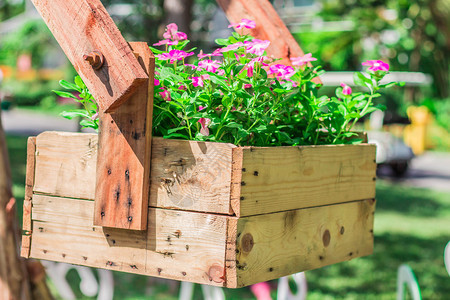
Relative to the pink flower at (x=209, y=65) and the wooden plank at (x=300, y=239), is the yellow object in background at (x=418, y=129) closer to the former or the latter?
the wooden plank at (x=300, y=239)

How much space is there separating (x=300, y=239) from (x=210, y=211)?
1.10 ft

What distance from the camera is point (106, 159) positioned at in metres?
1.45

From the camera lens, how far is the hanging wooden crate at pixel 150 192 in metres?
1.33

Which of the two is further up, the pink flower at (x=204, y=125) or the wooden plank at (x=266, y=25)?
the wooden plank at (x=266, y=25)

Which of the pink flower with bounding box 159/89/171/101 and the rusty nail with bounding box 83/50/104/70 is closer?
the rusty nail with bounding box 83/50/104/70

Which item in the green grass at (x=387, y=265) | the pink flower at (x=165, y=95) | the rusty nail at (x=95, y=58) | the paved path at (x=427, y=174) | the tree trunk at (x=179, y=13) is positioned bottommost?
the green grass at (x=387, y=265)

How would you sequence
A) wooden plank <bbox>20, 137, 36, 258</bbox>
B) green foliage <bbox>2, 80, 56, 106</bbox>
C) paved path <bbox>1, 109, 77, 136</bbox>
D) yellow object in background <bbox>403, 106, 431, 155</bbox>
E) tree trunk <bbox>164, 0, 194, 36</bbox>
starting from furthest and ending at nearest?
1. green foliage <bbox>2, 80, 56, 106</bbox>
2. yellow object in background <bbox>403, 106, 431, 155</bbox>
3. paved path <bbox>1, 109, 77, 136</bbox>
4. tree trunk <bbox>164, 0, 194, 36</bbox>
5. wooden plank <bbox>20, 137, 36, 258</bbox>

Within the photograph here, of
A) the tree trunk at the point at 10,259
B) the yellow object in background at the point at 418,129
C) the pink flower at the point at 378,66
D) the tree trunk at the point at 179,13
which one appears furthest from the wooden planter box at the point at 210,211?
the yellow object in background at the point at 418,129

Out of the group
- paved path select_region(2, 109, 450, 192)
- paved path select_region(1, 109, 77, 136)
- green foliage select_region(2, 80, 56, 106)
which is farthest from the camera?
green foliage select_region(2, 80, 56, 106)

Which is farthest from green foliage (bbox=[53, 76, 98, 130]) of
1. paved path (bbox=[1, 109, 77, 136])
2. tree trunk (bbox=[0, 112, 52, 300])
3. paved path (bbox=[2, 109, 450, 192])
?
paved path (bbox=[1, 109, 77, 136])

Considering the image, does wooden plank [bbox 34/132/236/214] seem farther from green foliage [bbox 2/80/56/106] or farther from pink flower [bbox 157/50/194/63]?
green foliage [bbox 2/80/56/106]

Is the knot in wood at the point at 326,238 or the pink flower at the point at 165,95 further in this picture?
the knot in wood at the point at 326,238

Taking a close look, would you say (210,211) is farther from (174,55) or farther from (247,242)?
(174,55)

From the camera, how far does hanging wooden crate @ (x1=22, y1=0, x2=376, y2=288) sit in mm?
1329
